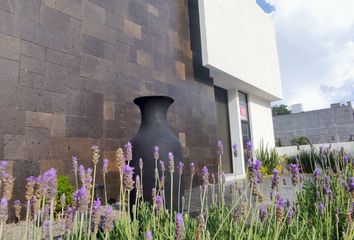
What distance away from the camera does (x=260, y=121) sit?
1263 cm

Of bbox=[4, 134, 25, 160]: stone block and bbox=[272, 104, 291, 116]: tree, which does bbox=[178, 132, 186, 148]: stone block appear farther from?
bbox=[272, 104, 291, 116]: tree

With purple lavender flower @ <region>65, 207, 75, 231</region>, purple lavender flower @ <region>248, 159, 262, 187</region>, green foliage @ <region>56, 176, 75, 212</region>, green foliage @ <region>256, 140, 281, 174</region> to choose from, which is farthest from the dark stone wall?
green foliage @ <region>256, 140, 281, 174</region>

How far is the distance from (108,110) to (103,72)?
68 centimetres

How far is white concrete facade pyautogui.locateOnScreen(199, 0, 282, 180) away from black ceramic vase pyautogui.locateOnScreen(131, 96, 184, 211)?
4.65 meters

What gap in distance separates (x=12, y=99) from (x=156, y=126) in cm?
206

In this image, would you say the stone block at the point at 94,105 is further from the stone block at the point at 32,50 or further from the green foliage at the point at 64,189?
the green foliage at the point at 64,189

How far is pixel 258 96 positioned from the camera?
12.7 metres

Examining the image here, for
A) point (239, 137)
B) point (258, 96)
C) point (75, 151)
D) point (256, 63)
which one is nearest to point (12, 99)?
point (75, 151)

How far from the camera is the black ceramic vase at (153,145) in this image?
122 inches

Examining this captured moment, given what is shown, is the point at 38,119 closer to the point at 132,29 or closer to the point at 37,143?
the point at 37,143

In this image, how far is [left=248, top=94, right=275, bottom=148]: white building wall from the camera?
38.9ft

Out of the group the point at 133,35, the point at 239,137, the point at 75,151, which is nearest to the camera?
the point at 75,151

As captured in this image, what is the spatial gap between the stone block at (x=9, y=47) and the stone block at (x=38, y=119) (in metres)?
0.78

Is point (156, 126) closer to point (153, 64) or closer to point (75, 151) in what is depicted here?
point (75, 151)
